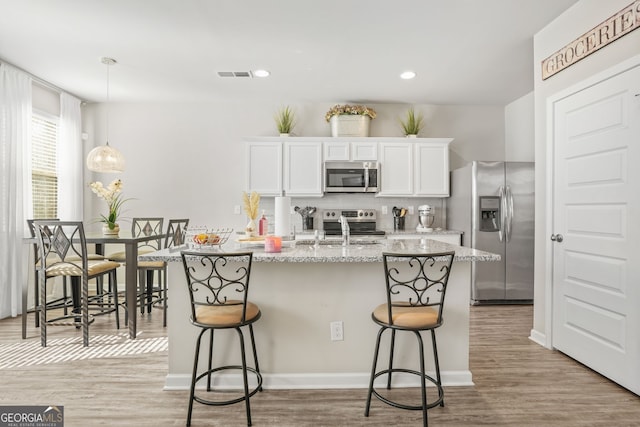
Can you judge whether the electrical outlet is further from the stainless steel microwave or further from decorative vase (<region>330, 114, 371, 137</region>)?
decorative vase (<region>330, 114, 371, 137</region>)

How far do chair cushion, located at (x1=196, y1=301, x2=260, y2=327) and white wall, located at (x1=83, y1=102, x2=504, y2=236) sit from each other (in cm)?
315

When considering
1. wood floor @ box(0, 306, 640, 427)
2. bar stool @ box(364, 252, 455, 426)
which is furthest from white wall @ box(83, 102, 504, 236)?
bar stool @ box(364, 252, 455, 426)

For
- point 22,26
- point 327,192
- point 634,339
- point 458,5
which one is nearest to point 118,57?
point 22,26

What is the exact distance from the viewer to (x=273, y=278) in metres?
2.37

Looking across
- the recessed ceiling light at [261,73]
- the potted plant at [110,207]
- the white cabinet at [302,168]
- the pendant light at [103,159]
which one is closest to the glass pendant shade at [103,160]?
the pendant light at [103,159]

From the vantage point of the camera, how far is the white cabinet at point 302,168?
4.88m

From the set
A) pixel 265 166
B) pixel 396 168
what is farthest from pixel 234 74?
pixel 396 168

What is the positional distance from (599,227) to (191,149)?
15.5 ft

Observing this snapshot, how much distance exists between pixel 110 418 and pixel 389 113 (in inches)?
184

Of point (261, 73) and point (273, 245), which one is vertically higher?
point (261, 73)

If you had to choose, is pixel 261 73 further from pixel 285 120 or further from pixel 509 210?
pixel 509 210

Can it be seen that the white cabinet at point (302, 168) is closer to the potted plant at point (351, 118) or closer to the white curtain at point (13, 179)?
the potted plant at point (351, 118)

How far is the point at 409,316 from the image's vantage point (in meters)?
1.97

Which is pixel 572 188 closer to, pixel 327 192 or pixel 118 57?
pixel 327 192
